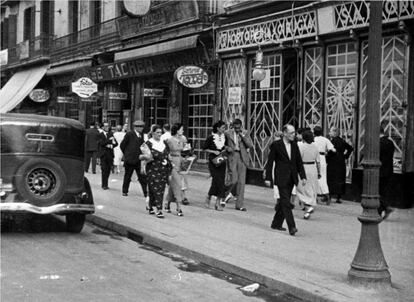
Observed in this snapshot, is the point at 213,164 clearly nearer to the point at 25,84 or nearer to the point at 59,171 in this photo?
the point at 59,171

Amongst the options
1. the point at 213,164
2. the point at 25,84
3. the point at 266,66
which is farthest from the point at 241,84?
the point at 25,84

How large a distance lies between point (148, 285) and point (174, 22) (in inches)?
619

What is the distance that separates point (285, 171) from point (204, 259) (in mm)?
2442

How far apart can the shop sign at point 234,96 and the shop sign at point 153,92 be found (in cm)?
509

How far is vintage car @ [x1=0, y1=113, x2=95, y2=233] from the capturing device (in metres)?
8.91

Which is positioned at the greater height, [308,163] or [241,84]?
[241,84]

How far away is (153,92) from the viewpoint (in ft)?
75.0

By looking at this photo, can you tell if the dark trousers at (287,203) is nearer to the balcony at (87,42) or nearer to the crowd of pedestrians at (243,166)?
the crowd of pedestrians at (243,166)

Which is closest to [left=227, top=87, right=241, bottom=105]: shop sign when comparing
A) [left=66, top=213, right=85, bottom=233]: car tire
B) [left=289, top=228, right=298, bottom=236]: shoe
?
[left=289, top=228, right=298, bottom=236]: shoe

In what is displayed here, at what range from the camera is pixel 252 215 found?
11656mm

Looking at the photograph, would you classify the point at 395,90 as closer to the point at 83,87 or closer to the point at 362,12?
the point at 362,12

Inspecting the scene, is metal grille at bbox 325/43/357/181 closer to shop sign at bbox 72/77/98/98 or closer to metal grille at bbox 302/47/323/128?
metal grille at bbox 302/47/323/128

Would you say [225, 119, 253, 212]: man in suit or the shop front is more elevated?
the shop front

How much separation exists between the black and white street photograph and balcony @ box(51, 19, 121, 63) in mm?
909
